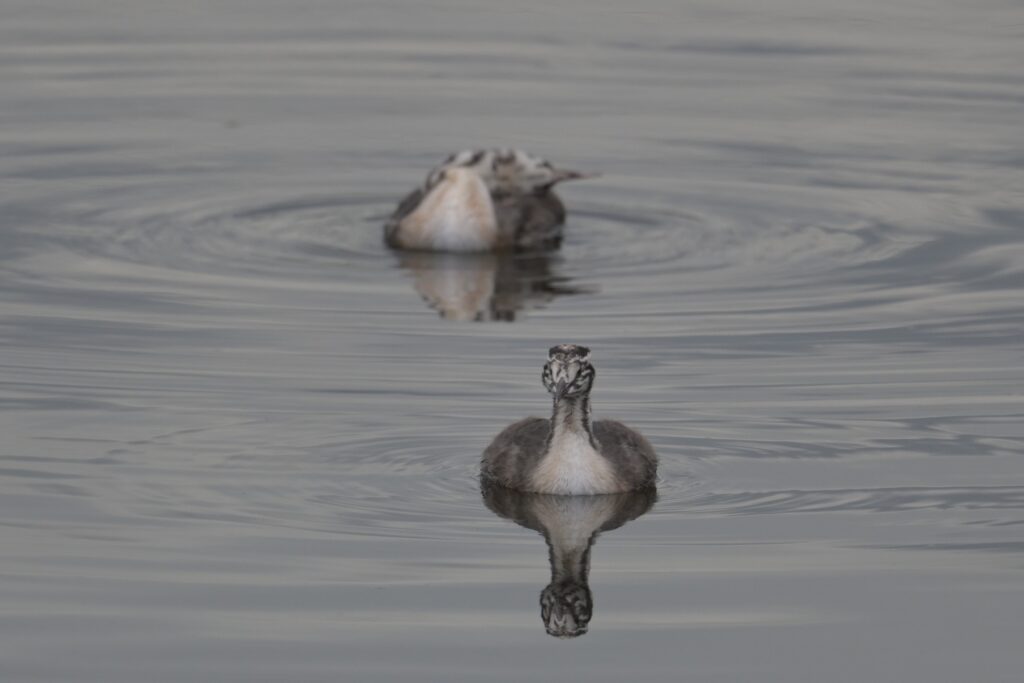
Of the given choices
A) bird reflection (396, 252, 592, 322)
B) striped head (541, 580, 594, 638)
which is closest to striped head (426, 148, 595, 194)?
bird reflection (396, 252, 592, 322)

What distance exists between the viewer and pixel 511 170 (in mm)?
22203

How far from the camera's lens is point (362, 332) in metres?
17.2

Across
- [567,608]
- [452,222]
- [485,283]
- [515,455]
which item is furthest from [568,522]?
[452,222]

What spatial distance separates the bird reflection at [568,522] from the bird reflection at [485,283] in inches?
176

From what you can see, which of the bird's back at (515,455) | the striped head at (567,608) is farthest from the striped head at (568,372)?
the striped head at (567,608)

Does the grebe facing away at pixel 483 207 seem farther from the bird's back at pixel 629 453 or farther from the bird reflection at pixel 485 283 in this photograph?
the bird's back at pixel 629 453

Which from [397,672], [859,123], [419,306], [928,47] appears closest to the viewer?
[397,672]

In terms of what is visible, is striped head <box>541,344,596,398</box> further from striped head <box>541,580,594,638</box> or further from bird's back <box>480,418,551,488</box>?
striped head <box>541,580,594,638</box>

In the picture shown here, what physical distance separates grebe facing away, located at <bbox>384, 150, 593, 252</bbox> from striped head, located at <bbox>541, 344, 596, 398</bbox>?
7.40 meters

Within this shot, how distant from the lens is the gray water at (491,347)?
449 inches

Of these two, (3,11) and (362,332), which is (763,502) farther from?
(3,11)

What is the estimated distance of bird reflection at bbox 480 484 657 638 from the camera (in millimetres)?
11750

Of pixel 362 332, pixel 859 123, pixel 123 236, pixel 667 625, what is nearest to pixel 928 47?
pixel 859 123

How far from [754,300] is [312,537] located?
644 cm
